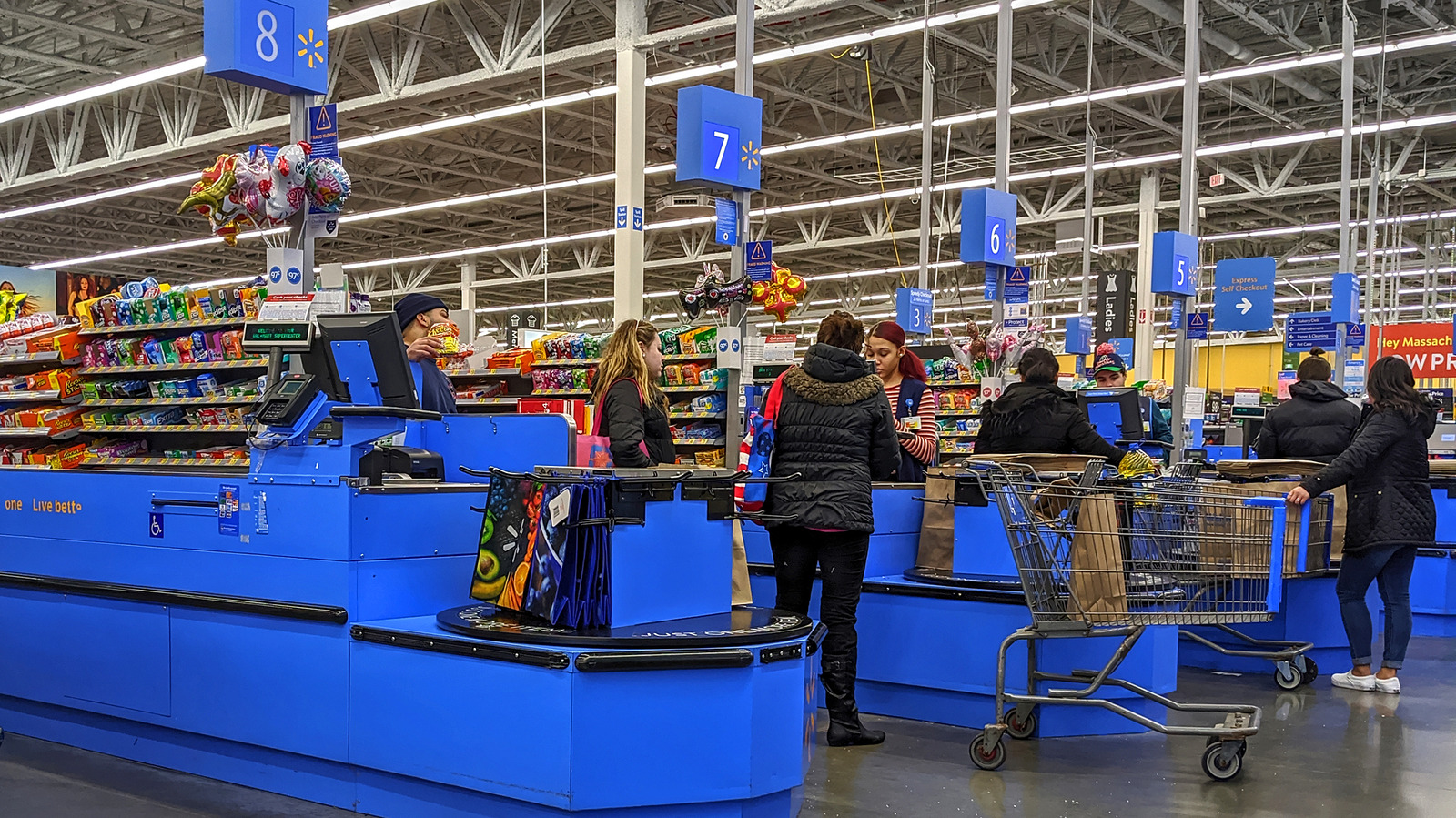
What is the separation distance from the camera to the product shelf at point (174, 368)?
28.4 feet

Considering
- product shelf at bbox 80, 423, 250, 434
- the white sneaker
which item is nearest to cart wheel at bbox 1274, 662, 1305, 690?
the white sneaker

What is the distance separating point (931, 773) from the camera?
4020 millimetres

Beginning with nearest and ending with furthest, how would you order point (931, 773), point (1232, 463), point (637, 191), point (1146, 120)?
1. point (931, 773)
2. point (1232, 463)
3. point (637, 191)
4. point (1146, 120)

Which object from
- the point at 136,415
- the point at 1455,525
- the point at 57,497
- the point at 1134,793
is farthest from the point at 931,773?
the point at 136,415

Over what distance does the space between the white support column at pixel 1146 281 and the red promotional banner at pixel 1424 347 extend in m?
3.29

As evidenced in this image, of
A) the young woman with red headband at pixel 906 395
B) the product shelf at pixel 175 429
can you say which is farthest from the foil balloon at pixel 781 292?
the product shelf at pixel 175 429

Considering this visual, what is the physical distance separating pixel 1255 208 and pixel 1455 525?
1524 centimetres

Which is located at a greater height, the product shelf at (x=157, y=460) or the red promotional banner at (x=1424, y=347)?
the red promotional banner at (x=1424, y=347)

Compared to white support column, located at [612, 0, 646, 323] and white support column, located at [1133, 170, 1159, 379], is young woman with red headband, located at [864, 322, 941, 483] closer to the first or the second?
white support column, located at [612, 0, 646, 323]

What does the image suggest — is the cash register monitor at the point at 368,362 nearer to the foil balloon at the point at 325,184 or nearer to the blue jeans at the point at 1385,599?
the foil balloon at the point at 325,184

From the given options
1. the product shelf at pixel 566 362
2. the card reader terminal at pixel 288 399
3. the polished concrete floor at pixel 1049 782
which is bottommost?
the polished concrete floor at pixel 1049 782

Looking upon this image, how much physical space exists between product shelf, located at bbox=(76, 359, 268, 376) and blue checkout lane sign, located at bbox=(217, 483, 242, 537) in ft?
16.1

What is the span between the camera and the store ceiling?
1375 centimetres

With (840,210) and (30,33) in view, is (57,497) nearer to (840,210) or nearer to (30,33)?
(30,33)
